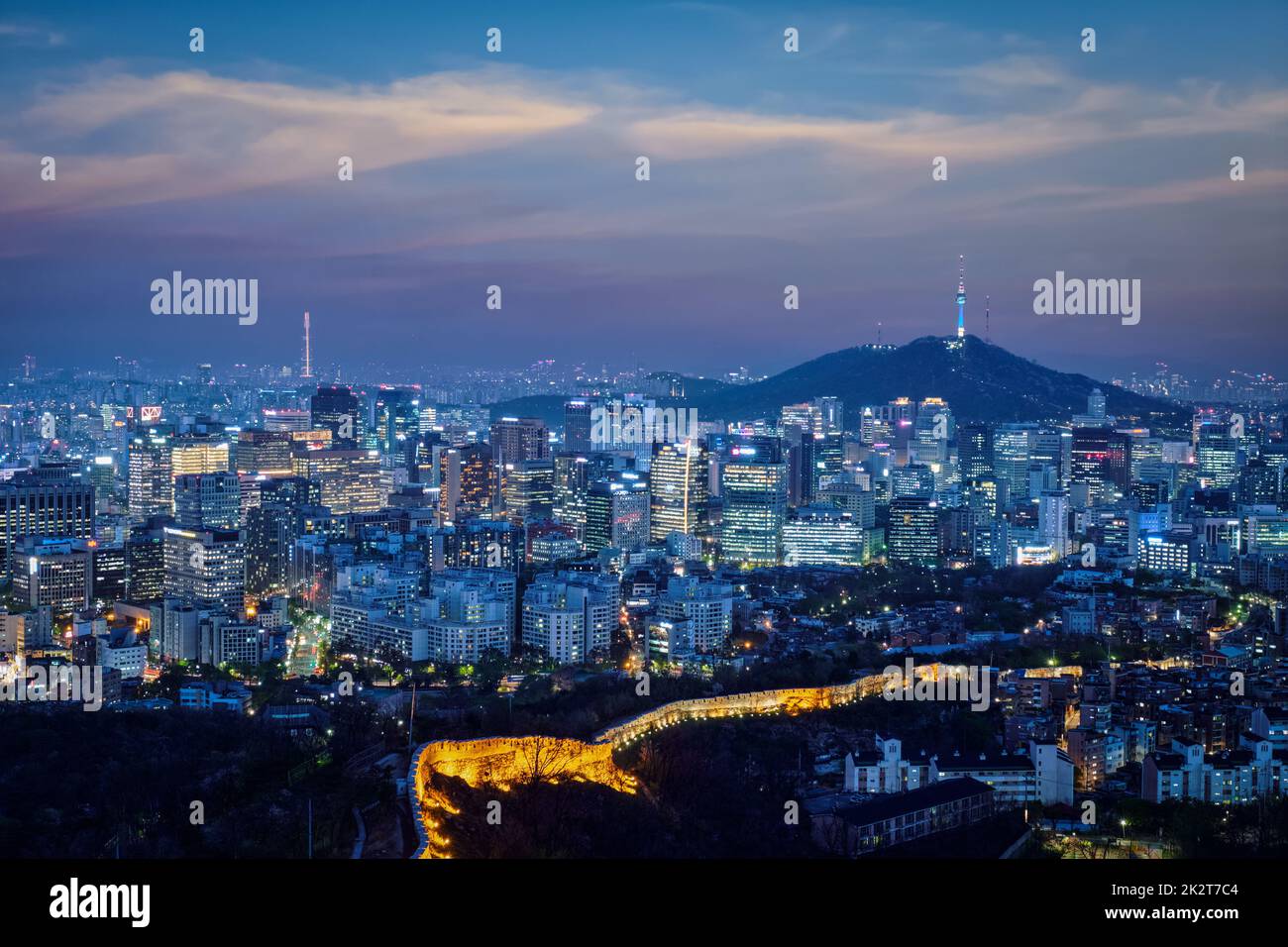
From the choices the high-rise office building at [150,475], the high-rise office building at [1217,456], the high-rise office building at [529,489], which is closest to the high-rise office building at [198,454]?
the high-rise office building at [150,475]

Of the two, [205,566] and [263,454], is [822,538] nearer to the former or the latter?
[205,566]

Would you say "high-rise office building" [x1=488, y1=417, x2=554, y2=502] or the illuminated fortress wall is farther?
"high-rise office building" [x1=488, y1=417, x2=554, y2=502]

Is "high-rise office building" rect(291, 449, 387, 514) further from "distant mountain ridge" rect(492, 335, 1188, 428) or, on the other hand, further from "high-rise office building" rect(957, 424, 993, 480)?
"high-rise office building" rect(957, 424, 993, 480)

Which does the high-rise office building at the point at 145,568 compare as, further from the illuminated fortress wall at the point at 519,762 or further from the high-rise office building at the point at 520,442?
the high-rise office building at the point at 520,442

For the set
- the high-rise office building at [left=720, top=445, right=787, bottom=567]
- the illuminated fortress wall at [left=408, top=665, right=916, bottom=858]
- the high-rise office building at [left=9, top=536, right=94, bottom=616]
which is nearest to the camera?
the illuminated fortress wall at [left=408, top=665, right=916, bottom=858]

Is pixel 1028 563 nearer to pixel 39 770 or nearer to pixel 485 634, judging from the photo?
pixel 485 634

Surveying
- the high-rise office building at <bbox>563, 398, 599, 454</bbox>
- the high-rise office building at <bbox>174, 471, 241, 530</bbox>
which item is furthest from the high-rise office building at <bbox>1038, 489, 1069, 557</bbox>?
the high-rise office building at <bbox>174, 471, 241, 530</bbox>

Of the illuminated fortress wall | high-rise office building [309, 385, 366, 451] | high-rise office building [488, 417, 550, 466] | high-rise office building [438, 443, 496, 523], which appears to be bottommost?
the illuminated fortress wall
